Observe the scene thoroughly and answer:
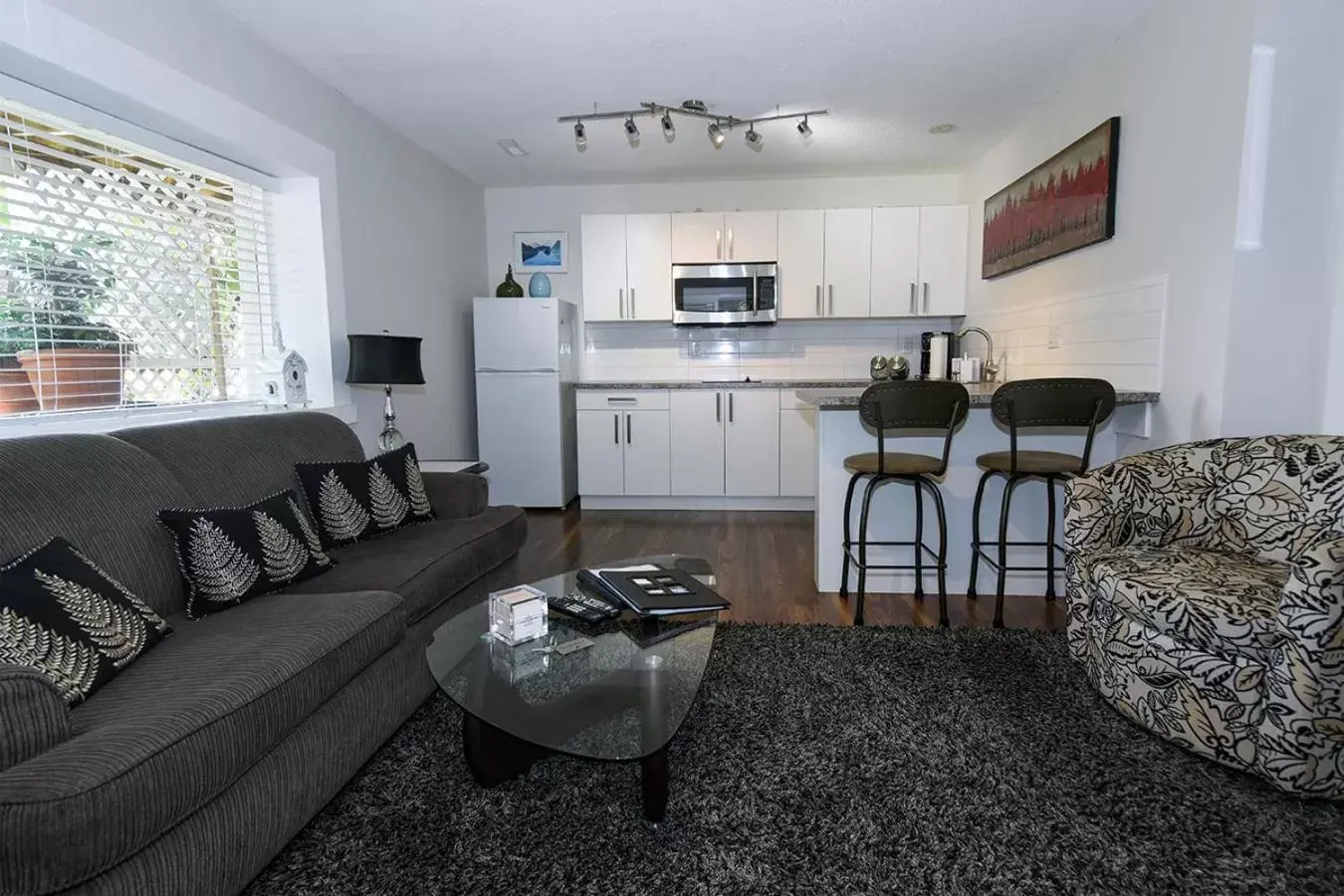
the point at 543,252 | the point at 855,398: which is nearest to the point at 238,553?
the point at 855,398

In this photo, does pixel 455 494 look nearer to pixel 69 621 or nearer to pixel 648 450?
pixel 69 621

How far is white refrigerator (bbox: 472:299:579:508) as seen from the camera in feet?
15.3

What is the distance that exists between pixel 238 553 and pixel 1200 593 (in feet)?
8.36

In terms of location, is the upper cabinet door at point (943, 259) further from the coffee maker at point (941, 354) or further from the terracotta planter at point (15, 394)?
the terracotta planter at point (15, 394)

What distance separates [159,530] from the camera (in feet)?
5.90

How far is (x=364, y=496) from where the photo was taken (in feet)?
8.07

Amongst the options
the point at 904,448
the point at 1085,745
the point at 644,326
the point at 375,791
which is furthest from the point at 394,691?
the point at 644,326

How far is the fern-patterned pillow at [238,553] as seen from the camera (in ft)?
5.78

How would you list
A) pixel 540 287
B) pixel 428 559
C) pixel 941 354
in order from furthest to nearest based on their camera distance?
1. pixel 540 287
2. pixel 941 354
3. pixel 428 559

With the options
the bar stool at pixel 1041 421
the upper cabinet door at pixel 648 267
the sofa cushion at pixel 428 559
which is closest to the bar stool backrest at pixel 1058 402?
the bar stool at pixel 1041 421

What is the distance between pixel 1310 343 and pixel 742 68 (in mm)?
2456

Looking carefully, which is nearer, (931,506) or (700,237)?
(931,506)

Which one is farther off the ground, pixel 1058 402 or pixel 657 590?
pixel 1058 402

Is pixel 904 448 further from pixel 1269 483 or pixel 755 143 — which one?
pixel 755 143
